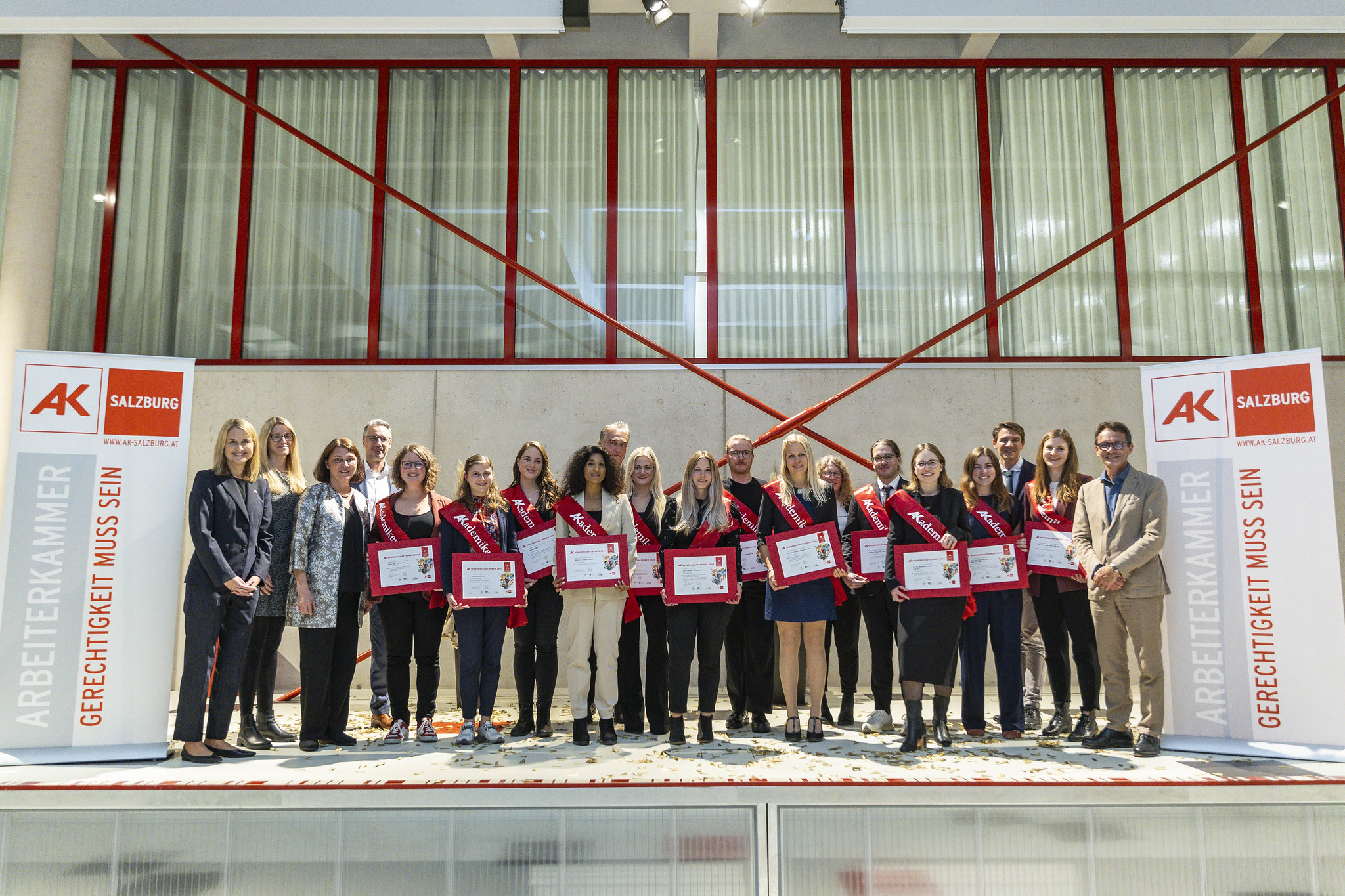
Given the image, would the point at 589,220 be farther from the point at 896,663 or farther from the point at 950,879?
the point at 950,879

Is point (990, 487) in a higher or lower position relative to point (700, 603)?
higher

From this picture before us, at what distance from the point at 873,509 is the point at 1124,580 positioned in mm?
1152

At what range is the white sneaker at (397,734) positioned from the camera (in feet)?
13.1

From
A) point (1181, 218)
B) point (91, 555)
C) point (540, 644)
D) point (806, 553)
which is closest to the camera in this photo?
point (91, 555)

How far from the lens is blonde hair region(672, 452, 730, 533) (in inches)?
159

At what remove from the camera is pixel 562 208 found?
6.66 m

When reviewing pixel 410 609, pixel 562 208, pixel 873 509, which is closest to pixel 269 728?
pixel 410 609

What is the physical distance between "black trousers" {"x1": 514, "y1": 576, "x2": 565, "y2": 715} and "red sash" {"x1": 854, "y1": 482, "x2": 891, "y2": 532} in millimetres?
1580

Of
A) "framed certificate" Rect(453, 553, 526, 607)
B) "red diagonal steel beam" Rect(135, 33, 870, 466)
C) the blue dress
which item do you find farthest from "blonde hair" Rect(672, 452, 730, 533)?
"red diagonal steel beam" Rect(135, 33, 870, 466)

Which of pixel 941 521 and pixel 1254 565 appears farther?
pixel 941 521

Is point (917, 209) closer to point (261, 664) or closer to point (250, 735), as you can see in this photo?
point (261, 664)

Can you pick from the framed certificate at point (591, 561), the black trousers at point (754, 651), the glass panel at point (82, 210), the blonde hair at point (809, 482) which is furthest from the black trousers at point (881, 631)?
the glass panel at point (82, 210)

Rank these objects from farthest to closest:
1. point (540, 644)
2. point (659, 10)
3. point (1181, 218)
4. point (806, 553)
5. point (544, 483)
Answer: point (1181, 218) < point (659, 10) < point (544, 483) < point (540, 644) < point (806, 553)

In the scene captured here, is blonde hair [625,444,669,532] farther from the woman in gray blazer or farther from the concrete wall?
the concrete wall
